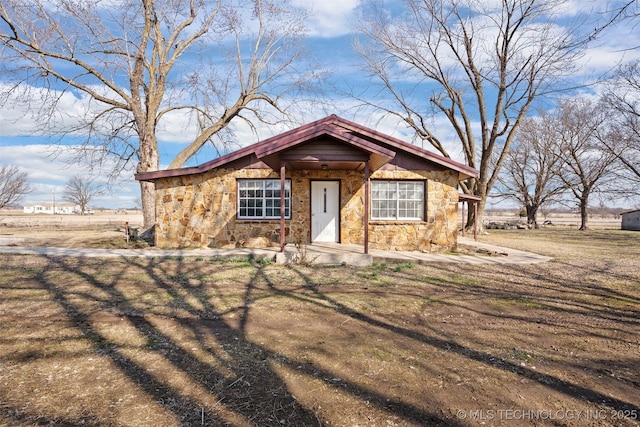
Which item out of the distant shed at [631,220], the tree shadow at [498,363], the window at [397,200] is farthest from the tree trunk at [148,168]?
the distant shed at [631,220]

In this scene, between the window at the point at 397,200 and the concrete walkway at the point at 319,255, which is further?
the window at the point at 397,200

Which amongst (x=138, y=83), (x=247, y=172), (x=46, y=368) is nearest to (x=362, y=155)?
(x=247, y=172)

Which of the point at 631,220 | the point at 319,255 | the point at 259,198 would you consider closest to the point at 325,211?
the point at 259,198

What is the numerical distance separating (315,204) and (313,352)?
8.63 meters

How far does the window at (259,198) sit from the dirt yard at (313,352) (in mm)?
4914

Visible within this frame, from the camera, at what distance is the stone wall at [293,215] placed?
39.6 ft

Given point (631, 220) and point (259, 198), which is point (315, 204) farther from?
point (631, 220)

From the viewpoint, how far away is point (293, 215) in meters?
12.2

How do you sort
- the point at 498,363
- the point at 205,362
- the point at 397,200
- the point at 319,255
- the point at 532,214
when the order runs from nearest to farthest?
the point at 205,362 → the point at 498,363 → the point at 319,255 → the point at 397,200 → the point at 532,214

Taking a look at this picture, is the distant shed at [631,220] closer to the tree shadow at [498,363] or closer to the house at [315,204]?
the house at [315,204]

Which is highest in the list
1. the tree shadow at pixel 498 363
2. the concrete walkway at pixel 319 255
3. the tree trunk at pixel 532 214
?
the tree trunk at pixel 532 214

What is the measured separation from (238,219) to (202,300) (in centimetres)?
633

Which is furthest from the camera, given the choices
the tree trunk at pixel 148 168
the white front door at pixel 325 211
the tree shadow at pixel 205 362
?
the tree trunk at pixel 148 168

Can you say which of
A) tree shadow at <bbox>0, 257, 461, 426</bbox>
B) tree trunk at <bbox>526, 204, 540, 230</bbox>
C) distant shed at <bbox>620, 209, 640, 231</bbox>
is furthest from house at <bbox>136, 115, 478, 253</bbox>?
distant shed at <bbox>620, 209, 640, 231</bbox>
